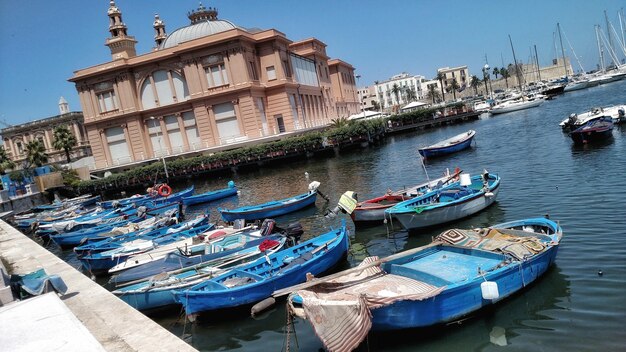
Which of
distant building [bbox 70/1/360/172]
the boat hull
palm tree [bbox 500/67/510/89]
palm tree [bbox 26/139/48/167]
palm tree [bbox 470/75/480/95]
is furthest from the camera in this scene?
palm tree [bbox 500/67/510/89]

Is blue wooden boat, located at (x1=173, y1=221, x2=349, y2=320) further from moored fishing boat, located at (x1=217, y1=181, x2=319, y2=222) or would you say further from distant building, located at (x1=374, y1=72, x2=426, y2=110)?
distant building, located at (x1=374, y1=72, x2=426, y2=110)

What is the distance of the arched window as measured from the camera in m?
56.3

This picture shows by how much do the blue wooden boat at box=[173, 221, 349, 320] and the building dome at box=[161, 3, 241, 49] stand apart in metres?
51.2

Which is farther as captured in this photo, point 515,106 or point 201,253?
point 515,106

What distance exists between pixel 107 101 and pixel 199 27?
51.4 ft

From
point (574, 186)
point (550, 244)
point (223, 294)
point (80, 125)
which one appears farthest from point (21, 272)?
point (80, 125)

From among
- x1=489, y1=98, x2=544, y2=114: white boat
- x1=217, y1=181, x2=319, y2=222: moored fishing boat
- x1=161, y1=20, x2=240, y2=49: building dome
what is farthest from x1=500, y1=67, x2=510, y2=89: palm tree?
x1=217, y1=181, x2=319, y2=222: moored fishing boat

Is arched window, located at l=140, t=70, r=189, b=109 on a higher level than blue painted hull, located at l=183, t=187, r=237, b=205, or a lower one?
higher

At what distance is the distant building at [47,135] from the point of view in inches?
3489

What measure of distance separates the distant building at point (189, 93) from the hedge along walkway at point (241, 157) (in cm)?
389

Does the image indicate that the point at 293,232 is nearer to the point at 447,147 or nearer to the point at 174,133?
the point at 447,147

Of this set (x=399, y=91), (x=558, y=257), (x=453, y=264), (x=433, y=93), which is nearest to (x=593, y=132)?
(x=558, y=257)

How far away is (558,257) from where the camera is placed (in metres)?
12.3

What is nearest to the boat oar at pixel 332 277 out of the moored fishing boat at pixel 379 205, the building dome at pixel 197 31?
the moored fishing boat at pixel 379 205
